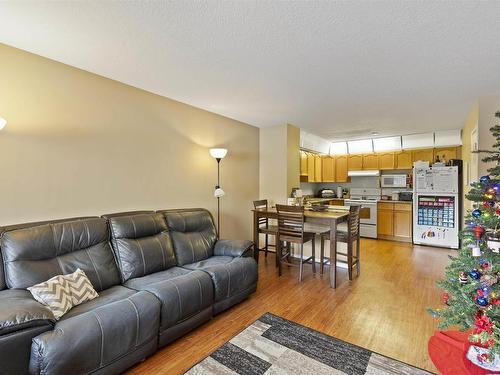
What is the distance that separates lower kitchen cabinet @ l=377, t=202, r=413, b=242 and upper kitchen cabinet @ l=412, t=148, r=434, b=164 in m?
1.02

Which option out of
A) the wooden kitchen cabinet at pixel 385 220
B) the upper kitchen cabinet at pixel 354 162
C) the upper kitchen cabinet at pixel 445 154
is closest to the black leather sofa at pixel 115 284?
the wooden kitchen cabinet at pixel 385 220

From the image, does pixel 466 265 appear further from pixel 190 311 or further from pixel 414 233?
pixel 414 233

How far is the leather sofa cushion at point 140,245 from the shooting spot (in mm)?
2473

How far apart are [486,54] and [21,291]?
409 centimetres

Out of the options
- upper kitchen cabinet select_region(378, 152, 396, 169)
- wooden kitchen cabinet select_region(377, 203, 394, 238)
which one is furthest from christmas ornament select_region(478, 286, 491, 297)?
upper kitchen cabinet select_region(378, 152, 396, 169)

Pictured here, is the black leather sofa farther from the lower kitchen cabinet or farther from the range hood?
the range hood

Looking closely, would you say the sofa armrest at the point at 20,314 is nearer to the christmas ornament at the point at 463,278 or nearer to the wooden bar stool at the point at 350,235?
the christmas ornament at the point at 463,278

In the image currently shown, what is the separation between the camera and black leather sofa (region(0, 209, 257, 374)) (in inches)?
55.8

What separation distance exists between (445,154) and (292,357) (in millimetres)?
5596

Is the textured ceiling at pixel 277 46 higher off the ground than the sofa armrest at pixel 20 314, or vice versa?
the textured ceiling at pixel 277 46

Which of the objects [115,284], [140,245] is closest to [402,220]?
[140,245]

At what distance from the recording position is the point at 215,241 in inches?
130

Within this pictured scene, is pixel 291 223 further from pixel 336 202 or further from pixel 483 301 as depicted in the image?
pixel 336 202

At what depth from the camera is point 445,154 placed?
5469mm
